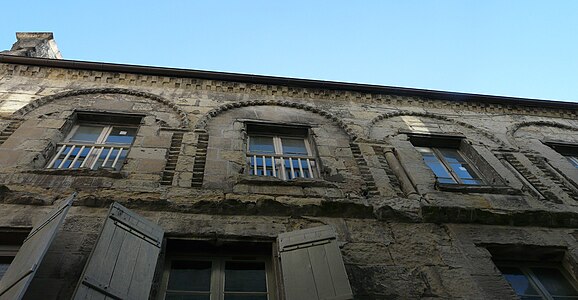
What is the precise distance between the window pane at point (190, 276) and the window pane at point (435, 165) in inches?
151

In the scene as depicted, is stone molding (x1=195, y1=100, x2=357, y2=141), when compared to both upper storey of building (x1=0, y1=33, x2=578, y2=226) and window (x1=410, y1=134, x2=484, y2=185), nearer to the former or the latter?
upper storey of building (x1=0, y1=33, x2=578, y2=226)

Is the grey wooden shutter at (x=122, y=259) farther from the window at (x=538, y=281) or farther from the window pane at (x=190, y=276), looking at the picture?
the window at (x=538, y=281)

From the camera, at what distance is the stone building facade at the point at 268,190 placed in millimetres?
3602

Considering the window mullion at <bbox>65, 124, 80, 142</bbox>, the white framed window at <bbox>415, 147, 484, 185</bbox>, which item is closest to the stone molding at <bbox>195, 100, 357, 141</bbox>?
the white framed window at <bbox>415, 147, 484, 185</bbox>

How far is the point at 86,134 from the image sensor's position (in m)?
6.15

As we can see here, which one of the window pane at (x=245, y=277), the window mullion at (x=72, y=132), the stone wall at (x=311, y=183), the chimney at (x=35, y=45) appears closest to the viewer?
the window pane at (x=245, y=277)

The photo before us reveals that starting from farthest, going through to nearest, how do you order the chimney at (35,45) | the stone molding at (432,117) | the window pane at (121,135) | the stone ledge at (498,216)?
the chimney at (35,45) < the stone molding at (432,117) < the window pane at (121,135) < the stone ledge at (498,216)

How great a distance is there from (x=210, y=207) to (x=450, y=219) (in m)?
2.81

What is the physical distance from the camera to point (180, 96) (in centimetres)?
718

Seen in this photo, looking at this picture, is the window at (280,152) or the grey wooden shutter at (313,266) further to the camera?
the window at (280,152)

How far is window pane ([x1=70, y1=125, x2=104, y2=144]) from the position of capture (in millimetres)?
5957

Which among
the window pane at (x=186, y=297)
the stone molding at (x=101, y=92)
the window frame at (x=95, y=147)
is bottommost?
the window pane at (x=186, y=297)

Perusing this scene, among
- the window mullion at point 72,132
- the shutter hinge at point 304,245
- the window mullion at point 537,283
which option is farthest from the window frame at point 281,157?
the window mullion at point 537,283

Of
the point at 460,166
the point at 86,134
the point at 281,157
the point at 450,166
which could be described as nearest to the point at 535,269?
the point at 450,166
